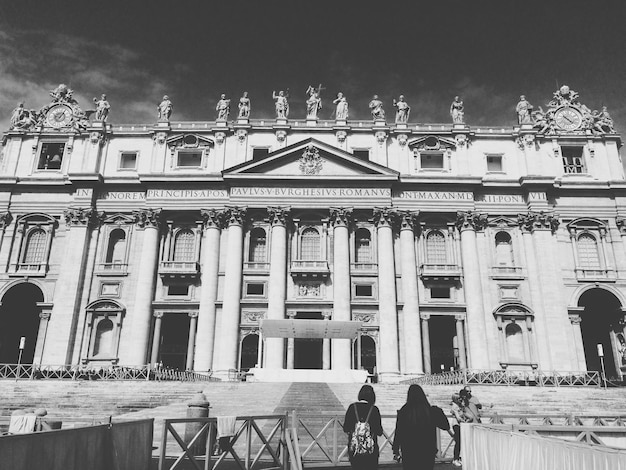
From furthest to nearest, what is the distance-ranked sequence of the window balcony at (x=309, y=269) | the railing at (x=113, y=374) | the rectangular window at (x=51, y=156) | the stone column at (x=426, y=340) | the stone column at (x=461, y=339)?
1. the rectangular window at (x=51, y=156)
2. the window balcony at (x=309, y=269)
3. the stone column at (x=461, y=339)
4. the stone column at (x=426, y=340)
5. the railing at (x=113, y=374)

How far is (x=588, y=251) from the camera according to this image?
4581 cm

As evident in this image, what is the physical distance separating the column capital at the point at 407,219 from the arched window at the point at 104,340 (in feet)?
80.2

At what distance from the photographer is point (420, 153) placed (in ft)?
159

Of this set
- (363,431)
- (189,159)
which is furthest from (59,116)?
(363,431)

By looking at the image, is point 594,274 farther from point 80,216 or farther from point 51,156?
point 51,156

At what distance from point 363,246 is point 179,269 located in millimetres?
→ 14951

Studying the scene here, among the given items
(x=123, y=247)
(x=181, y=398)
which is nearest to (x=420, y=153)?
(x=123, y=247)

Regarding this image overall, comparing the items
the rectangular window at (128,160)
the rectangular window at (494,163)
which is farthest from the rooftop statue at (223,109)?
the rectangular window at (494,163)

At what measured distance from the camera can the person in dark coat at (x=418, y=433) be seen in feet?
27.9

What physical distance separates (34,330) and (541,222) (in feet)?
141

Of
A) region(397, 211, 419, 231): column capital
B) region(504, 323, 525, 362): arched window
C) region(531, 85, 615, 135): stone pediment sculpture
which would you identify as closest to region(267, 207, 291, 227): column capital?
region(397, 211, 419, 231): column capital

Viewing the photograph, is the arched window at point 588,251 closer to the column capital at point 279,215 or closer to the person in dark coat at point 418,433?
the column capital at point 279,215

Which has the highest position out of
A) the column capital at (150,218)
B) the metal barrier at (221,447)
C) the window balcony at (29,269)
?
→ the column capital at (150,218)

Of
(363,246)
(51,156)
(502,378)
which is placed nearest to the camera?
→ (502,378)
